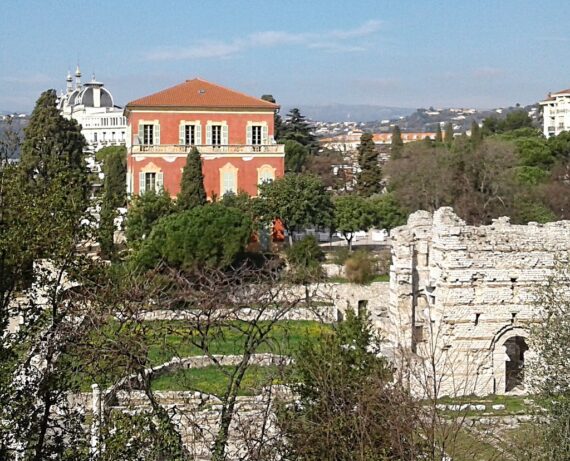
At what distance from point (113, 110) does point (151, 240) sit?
9814 cm

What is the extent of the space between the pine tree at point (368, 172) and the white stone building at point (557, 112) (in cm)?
4562

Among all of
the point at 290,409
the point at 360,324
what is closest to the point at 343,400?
the point at 290,409

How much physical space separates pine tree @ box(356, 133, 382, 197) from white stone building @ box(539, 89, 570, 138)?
45618mm

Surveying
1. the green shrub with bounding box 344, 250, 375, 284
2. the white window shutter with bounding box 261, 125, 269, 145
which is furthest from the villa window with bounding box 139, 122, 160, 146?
the green shrub with bounding box 344, 250, 375, 284

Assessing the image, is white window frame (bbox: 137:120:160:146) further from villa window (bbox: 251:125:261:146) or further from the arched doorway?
the arched doorway

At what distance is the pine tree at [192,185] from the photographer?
130 feet

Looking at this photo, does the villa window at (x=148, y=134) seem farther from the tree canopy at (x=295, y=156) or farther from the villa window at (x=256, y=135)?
the tree canopy at (x=295, y=156)

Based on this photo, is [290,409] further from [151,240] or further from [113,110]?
[113,110]

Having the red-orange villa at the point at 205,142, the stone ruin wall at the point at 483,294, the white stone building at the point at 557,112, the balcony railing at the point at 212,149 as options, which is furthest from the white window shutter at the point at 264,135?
the white stone building at the point at 557,112

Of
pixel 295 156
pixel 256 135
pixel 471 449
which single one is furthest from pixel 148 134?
pixel 471 449

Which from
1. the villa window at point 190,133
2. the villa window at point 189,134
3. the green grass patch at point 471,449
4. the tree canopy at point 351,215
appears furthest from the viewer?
the villa window at point 189,134

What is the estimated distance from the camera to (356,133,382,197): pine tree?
62.3 meters

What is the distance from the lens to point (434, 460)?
36.6ft

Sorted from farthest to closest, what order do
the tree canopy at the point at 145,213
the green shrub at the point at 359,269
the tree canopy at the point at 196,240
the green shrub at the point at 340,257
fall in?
the green shrub at the point at 340,257
the tree canopy at the point at 145,213
the green shrub at the point at 359,269
the tree canopy at the point at 196,240
